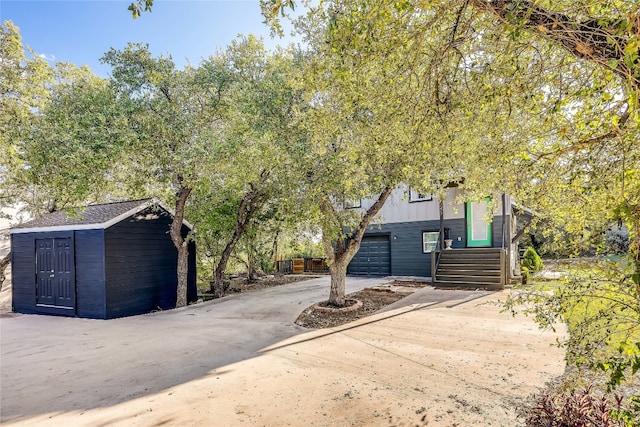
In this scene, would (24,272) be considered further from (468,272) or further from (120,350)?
(468,272)

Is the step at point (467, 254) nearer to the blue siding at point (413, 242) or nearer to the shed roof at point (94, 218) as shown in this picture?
the blue siding at point (413, 242)

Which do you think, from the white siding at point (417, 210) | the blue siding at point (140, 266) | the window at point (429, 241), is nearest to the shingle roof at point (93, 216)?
the blue siding at point (140, 266)

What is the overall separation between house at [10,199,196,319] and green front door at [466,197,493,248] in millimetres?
11183

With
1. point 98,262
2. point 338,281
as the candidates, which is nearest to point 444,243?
point 338,281

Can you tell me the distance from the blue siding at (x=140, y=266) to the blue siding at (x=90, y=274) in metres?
0.15

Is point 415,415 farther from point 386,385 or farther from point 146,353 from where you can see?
point 146,353

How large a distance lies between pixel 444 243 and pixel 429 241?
1122mm

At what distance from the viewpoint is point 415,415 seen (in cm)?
340

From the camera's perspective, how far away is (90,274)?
9156mm

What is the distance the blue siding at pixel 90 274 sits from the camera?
9.00 m

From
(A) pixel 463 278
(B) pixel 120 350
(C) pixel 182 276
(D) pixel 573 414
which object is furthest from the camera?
(A) pixel 463 278

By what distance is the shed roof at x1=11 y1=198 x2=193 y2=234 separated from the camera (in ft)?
30.3

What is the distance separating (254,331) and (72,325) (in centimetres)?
487

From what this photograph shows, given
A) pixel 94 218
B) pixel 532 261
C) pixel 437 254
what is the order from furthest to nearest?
1. pixel 437 254
2. pixel 532 261
3. pixel 94 218
